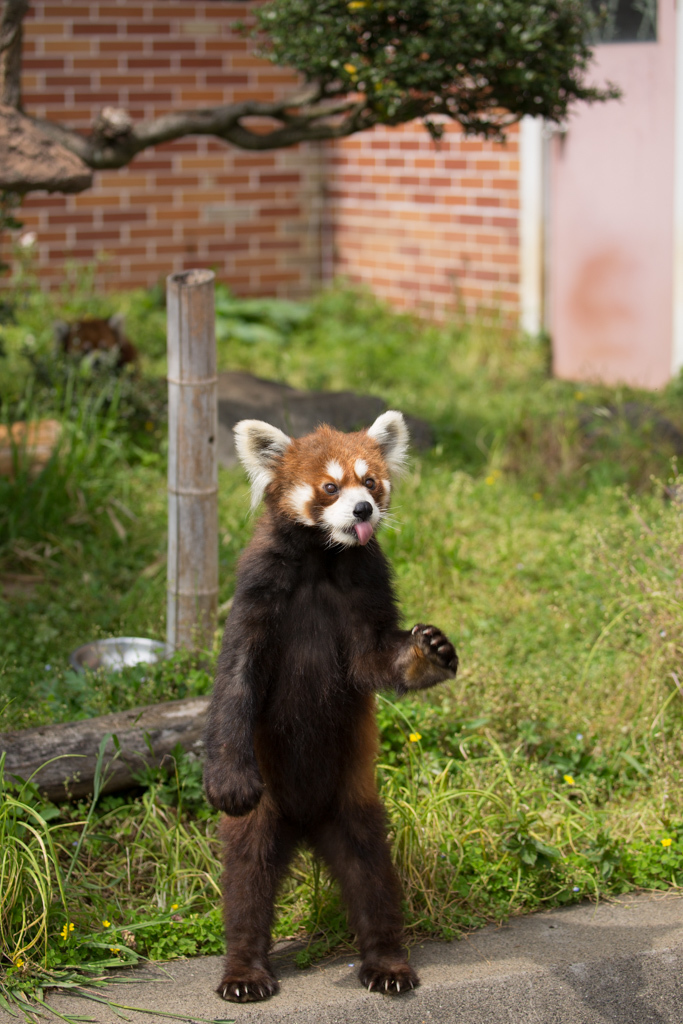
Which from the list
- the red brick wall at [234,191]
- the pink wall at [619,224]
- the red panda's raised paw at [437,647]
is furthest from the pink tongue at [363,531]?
the red brick wall at [234,191]

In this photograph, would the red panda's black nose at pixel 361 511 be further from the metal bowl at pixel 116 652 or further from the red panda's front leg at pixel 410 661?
the metal bowl at pixel 116 652

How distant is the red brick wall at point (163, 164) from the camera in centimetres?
998

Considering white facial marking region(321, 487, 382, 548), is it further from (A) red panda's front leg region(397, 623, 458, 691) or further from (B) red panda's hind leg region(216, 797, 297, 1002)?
(B) red panda's hind leg region(216, 797, 297, 1002)

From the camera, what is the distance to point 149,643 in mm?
4789

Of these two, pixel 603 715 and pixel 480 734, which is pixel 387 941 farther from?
pixel 603 715

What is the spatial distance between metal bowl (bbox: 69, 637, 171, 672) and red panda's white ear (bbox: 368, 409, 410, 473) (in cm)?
160

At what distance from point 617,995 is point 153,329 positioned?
7353 millimetres

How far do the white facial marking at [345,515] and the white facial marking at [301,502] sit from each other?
0.23 ft

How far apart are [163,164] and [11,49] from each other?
5.39m

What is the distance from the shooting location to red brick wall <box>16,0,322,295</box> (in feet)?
32.8

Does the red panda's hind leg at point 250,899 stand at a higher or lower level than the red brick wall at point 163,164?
lower

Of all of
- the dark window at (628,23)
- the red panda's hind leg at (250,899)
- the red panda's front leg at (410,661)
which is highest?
the dark window at (628,23)

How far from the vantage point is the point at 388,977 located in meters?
3.17

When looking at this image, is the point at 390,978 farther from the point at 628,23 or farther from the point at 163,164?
the point at 163,164
